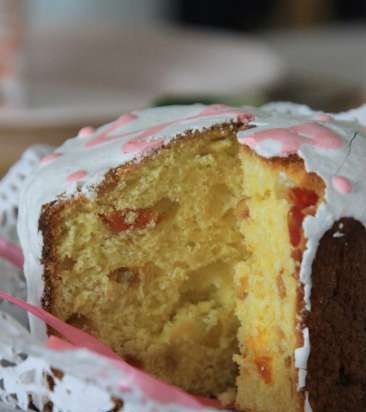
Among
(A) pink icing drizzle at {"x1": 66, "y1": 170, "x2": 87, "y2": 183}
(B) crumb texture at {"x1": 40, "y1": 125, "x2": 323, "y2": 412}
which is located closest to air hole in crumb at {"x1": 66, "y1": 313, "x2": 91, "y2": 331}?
(B) crumb texture at {"x1": 40, "y1": 125, "x2": 323, "y2": 412}

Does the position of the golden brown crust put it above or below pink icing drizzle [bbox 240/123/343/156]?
below

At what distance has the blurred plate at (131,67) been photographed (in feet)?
6.86

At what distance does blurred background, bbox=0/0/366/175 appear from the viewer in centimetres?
179

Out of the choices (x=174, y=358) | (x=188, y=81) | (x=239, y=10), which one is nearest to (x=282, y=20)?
(x=239, y=10)

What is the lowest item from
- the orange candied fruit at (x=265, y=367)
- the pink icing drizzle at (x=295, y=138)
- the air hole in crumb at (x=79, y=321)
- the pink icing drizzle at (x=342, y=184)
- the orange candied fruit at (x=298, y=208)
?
the orange candied fruit at (x=265, y=367)

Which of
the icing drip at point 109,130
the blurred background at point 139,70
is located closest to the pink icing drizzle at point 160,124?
the icing drip at point 109,130

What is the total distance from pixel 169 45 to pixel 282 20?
1.43 meters

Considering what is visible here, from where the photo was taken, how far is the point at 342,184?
85cm

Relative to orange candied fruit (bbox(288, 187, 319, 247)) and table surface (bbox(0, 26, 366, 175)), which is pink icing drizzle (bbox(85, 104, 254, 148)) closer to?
orange candied fruit (bbox(288, 187, 319, 247))

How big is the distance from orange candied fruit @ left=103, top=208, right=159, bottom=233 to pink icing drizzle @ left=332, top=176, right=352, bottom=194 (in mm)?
175

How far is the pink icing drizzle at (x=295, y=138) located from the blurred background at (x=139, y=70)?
1.54 ft

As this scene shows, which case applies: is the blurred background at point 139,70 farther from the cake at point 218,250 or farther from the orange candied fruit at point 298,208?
the orange candied fruit at point 298,208

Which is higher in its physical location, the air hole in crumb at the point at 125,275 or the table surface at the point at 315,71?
the air hole in crumb at the point at 125,275

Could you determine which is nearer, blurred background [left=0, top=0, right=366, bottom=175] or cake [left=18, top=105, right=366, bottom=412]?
cake [left=18, top=105, right=366, bottom=412]
